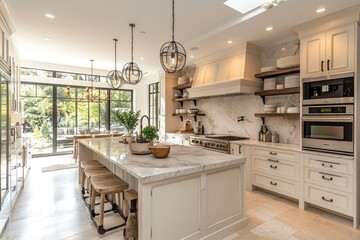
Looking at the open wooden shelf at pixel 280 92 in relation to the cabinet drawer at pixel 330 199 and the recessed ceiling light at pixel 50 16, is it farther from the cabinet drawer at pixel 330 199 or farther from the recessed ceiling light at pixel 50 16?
the recessed ceiling light at pixel 50 16

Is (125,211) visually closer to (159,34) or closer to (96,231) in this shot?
(96,231)

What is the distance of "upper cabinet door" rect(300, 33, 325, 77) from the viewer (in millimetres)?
2980

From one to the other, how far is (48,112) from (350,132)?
25.7 feet

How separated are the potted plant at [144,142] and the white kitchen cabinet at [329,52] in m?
2.45

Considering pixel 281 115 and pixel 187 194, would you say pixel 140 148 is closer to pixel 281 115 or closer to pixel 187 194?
pixel 187 194

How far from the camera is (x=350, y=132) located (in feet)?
8.81

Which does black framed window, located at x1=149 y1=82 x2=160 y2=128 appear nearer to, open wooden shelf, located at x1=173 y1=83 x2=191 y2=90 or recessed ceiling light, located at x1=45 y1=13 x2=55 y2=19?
open wooden shelf, located at x1=173 y1=83 x2=191 y2=90

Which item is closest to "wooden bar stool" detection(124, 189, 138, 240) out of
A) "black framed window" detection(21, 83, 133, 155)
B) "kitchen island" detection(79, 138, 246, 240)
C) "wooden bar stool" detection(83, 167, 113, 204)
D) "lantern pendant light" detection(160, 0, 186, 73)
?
"kitchen island" detection(79, 138, 246, 240)

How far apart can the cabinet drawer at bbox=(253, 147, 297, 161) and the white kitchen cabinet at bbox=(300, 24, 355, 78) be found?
1.22 m

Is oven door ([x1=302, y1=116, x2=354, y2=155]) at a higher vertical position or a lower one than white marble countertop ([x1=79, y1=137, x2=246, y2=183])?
higher

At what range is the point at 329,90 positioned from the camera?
2904mm

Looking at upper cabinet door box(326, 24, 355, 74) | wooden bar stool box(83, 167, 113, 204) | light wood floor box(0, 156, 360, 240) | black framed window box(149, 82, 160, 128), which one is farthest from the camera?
black framed window box(149, 82, 160, 128)

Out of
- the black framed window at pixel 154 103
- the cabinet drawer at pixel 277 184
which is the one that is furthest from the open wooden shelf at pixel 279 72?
the black framed window at pixel 154 103

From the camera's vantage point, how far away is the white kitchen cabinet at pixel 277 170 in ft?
10.6
